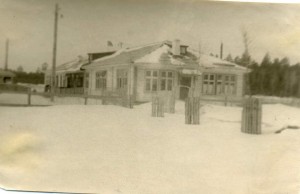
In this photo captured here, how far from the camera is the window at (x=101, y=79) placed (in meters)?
1.17

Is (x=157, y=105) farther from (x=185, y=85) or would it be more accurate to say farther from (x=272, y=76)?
(x=272, y=76)

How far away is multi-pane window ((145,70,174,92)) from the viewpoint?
45.0 inches

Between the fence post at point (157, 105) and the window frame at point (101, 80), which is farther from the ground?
the window frame at point (101, 80)

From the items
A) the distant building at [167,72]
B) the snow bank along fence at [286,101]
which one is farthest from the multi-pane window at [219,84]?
the snow bank along fence at [286,101]

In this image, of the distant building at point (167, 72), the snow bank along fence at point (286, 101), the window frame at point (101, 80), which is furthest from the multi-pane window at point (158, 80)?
the snow bank along fence at point (286, 101)

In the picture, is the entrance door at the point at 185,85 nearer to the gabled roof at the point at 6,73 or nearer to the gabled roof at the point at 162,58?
the gabled roof at the point at 162,58

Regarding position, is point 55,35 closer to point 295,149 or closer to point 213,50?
point 213,50

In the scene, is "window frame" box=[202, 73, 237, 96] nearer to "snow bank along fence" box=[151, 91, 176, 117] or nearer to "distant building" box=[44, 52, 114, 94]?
"snow bank along fence" box=[151, 91, 176, 117]

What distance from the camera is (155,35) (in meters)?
1.13

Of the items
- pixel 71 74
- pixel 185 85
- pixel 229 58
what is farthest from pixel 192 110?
pixel 71 74

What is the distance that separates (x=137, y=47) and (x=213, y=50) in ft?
0.67

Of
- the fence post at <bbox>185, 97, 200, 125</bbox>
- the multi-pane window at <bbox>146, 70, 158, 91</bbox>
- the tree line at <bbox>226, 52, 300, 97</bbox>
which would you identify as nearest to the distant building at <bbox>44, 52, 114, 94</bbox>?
the multi-pane window at <bbox>146, 70, 158, 91</bbox>

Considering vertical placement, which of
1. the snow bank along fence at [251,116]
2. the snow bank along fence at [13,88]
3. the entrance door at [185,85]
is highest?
the entrance door at [185,85]

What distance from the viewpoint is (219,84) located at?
Answer: 1.13 m
